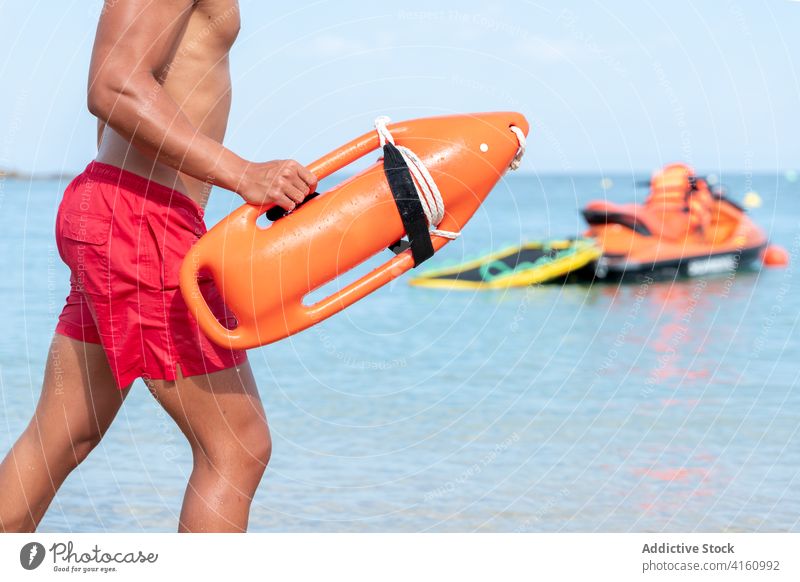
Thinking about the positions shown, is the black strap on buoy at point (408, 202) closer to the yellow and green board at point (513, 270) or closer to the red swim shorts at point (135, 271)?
the red swim shorts at point (135, 271)

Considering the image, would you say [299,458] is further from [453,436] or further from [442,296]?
[442,296]

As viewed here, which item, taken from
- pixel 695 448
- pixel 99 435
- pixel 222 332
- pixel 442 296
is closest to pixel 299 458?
pixel 695 448

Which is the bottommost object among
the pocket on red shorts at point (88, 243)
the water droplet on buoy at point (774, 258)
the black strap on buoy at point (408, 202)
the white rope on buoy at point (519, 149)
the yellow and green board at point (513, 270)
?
the pocket on red shorts at point (88, 243)

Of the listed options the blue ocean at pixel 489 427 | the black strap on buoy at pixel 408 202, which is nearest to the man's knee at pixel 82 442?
the black strap on buoy at pixel 408 202

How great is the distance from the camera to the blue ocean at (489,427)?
4320 millimetres

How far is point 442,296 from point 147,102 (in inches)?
377

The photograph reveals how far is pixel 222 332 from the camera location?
2.46 metres

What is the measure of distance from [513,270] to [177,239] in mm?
10056

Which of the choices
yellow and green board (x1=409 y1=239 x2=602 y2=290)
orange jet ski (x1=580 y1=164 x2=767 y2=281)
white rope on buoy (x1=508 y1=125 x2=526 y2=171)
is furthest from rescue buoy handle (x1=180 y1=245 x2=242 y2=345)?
orange jet ski (x1=580 y1=164 x2=767 y2=281)

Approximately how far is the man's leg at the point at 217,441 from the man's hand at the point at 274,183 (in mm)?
444

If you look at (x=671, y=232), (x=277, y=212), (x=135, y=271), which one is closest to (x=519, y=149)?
(x=277, y=212)

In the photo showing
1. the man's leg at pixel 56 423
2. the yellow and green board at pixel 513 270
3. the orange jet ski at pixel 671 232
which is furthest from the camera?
the orange jet ski at pixel 671 232

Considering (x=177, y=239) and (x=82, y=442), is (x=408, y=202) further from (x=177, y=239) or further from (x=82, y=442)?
(x=82, y=442)

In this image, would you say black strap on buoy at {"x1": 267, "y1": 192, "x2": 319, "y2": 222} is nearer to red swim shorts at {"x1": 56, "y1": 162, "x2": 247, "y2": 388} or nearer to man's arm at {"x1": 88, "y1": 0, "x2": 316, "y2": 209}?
man's arm at {"x1": 88, "y1": 0, "x2": 316, "y2": 209}
